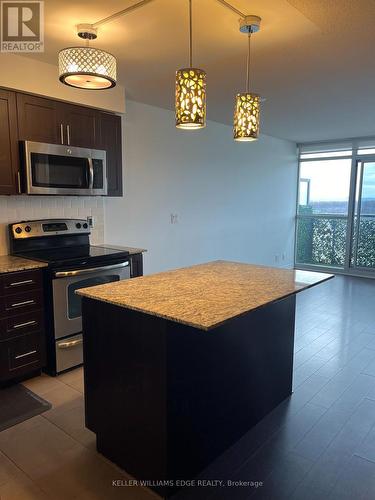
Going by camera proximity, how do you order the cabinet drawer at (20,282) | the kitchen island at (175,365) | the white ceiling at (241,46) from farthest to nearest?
the cabinet drawer at (20,282) → the white ceiling at (241,46) → the kitchen island at (175,365)

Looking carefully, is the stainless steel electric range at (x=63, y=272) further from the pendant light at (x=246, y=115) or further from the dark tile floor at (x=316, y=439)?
the pendant light at (x=246, y=115)

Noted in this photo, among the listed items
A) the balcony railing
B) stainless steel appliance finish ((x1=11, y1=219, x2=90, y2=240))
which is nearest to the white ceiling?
stainless steel appliance finish ((x1=11, y1=219, x2=90, y2=240))

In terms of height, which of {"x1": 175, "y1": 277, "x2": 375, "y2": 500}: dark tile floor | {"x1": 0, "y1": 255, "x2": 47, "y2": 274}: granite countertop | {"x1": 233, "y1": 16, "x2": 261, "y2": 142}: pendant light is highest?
{"x1": 233, "y1": 16, "x2": 261, "y2": 142}: pendant light

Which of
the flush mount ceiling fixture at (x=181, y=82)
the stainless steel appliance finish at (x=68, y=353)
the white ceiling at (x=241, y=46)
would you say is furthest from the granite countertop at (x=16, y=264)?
the white ceiling at (x=241, y=46)

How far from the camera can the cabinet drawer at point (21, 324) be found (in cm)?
262

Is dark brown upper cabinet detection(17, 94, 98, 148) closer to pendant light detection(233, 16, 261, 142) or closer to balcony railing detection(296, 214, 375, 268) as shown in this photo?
A: pendant light detection(233, 16, 261, 142)

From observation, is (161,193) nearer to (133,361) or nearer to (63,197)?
(63,197)

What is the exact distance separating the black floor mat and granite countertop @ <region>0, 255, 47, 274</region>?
889 millimetres

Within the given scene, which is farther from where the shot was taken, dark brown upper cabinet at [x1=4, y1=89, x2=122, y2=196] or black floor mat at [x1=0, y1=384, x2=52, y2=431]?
dark brown upper cabinet at [x1=4, y1=89, x2=122, y2=196]

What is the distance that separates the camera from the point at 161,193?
14.3ft

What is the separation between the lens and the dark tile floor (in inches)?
70.5

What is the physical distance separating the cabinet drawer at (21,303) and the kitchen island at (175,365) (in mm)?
946

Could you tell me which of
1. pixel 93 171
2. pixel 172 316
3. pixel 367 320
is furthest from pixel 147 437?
pixel 367 320

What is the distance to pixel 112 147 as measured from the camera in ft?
11.6
